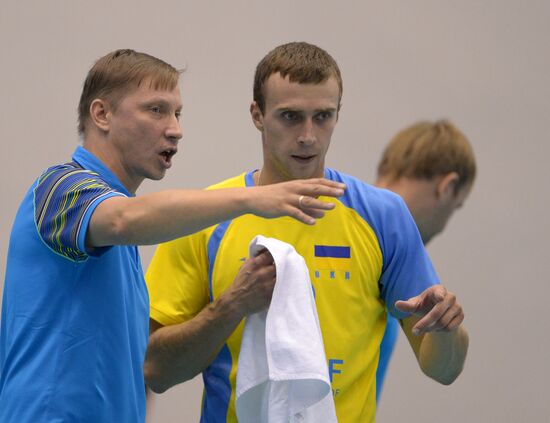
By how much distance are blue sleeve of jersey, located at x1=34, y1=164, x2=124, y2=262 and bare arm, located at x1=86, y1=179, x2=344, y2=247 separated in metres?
0.04

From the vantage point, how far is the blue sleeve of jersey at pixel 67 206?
1.48 meters

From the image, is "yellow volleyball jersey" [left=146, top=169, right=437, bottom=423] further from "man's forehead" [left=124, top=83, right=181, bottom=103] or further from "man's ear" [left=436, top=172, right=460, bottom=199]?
"man's ear" [left=436, top=172, right=460, bottom=199]

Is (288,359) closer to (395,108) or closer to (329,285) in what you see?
(329,285)

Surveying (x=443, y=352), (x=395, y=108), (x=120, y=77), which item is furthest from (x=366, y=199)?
(x=395, y=108)

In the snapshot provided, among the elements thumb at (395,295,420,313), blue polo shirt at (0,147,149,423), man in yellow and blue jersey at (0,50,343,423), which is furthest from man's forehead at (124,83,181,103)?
thumb at (395,295,420,313)

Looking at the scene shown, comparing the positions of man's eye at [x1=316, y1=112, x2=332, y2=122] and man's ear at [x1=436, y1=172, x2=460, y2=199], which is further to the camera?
man's ear at [x1=436, y1=172, x2=460, y2=199]

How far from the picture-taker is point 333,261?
193 cm

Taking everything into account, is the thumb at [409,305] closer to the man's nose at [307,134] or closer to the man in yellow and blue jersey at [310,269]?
the man in yellow and blue jersey at [310,269]

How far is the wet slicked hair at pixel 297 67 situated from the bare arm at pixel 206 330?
0.36 meters

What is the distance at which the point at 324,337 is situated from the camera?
6.26ft

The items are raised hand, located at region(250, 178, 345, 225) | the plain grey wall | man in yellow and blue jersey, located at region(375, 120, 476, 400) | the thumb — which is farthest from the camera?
the plain grey wall

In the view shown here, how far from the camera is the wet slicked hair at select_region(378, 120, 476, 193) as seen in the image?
2.63 m

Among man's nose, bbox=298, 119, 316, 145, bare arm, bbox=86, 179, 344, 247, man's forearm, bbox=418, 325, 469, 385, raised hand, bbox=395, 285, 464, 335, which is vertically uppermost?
man's nose, bbox=298, 119, 316, 145

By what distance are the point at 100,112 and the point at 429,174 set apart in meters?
1.11
